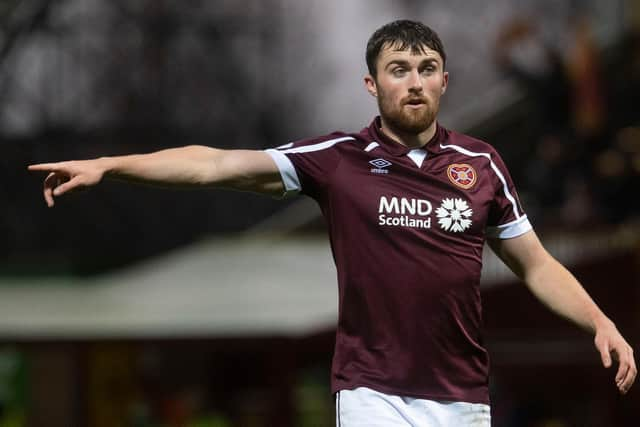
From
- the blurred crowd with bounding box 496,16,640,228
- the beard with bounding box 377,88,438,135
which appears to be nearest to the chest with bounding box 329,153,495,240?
the beard with bounding box 377,88,438,135

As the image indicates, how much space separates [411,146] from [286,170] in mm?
481

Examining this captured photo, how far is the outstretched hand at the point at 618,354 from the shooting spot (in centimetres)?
592

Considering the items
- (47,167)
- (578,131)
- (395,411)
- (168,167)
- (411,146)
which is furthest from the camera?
(578,131)

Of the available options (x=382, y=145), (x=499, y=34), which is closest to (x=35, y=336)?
(x=499, y=34)

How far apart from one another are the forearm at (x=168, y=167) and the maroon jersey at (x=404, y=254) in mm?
278

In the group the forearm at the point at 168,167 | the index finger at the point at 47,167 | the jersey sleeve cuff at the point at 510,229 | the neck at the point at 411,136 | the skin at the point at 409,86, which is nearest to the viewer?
the index finger at the point at 47,167

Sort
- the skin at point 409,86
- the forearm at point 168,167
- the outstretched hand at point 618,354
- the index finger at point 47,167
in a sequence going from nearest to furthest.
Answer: the index finger at point 47,167 < the forearm at point 168,167 < the outstretched hand at point 618,354 < the skin at point 409,86

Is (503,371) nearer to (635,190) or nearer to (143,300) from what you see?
(635,190)

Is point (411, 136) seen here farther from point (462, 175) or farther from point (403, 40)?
point (403, 40)

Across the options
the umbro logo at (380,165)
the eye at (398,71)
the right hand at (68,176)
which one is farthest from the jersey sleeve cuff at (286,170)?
the right hand at (68,176)

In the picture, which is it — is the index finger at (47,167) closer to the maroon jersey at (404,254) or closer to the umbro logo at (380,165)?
the maroon jersey at (404,254)

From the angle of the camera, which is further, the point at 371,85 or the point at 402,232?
the point at 371,85

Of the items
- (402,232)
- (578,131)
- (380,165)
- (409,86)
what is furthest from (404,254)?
(578,131)

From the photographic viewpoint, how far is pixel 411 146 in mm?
6168
